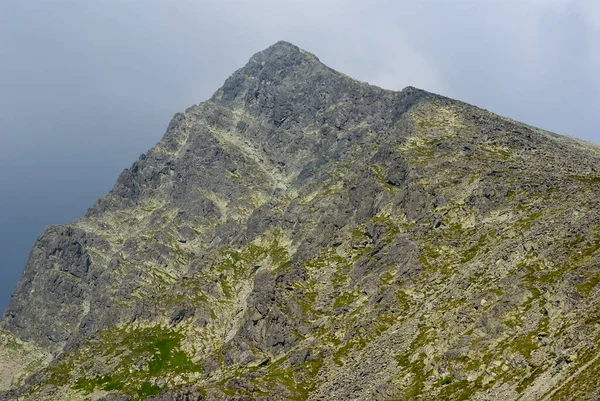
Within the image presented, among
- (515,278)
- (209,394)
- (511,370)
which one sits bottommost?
(511,370)

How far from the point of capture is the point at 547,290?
138 metres

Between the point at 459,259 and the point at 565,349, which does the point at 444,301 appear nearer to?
the point at 459,259

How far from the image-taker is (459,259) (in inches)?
7456

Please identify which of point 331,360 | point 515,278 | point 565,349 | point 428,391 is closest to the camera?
point 565,349

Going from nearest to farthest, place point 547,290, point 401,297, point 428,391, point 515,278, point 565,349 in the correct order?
point 565,349 < point 428,391 < point 547,290 < point 515,278 < point 401,297

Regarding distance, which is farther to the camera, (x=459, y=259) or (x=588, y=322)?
(x=459, y=259)

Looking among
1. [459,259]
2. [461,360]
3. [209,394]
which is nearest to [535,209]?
[459,259]

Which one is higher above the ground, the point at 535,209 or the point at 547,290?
the point at 535,209

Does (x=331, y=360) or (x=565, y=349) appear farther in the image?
(x=331, y=360)

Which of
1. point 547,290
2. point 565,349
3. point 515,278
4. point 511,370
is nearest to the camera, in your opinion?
point 565,349

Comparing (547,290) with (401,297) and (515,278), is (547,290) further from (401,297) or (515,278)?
(401,297)

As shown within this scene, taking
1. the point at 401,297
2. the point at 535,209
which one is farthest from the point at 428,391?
the point at 535,209

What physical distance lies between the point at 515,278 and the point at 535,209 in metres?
52.2

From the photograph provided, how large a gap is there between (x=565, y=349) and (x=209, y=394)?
4184 inches
